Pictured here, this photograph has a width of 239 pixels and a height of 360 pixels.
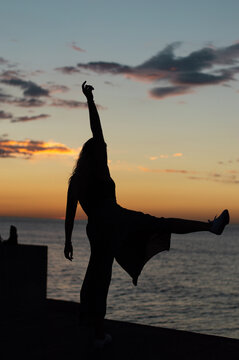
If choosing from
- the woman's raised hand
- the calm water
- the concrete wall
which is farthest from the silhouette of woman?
the calm water

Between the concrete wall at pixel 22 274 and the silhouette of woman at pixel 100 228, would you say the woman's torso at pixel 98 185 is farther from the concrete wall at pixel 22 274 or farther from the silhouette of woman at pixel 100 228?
the concrete wall at pixel 22 274

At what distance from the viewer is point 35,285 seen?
7090 mm

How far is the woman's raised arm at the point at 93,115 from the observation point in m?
5.20

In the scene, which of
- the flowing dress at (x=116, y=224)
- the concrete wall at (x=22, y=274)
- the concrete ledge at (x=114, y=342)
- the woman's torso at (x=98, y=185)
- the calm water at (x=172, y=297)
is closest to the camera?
the concrete ledge at (x=114, y=342)

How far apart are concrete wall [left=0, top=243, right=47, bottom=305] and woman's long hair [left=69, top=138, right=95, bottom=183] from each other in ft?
6.69

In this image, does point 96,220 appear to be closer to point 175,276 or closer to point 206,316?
point 206,316

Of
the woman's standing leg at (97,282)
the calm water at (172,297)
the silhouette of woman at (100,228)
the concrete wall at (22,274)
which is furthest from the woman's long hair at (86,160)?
the calm water at (172,297)

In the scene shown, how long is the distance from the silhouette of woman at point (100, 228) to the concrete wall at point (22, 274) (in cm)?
180

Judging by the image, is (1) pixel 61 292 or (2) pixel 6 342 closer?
(2) pixel 6 342

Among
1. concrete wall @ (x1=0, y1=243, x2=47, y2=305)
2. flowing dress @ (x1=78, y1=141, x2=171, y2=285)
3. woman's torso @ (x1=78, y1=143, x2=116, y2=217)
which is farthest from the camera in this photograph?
concrete wall @ (x1=0, y1=243, x2=47, y2=305)

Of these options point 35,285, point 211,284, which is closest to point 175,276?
point 211,284

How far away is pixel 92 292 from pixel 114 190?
1074mm

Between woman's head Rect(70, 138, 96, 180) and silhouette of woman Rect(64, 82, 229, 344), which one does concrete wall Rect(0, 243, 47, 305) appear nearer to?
silhouette of woman Rect(64, 82, 229, 344)

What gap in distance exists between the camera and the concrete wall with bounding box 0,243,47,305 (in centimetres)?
696
